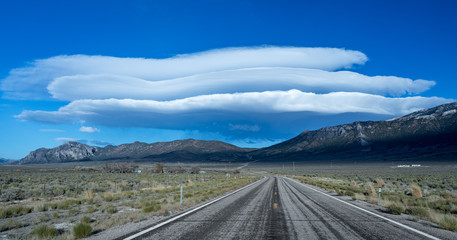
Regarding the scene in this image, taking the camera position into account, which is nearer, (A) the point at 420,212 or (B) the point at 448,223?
(B) the point at 448,223

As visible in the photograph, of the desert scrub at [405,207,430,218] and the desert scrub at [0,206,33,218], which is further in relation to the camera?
the desert scrub at [0,206,33,218]

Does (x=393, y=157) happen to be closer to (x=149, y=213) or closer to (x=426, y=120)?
(x=426, y=120)

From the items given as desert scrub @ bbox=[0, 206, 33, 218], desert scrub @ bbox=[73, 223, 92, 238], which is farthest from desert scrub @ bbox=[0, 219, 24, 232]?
desert scrub @ bbox=[73, 223, 92, 238]

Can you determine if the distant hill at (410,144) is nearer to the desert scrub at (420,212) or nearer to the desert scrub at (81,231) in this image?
the desert scrub at (420,212)

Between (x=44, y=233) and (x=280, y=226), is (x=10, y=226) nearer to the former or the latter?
(x=44, y=233)

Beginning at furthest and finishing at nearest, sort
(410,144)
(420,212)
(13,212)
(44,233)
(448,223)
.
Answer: (410,144)
(13,212)
(420,212)
(448,223)
(44,233)

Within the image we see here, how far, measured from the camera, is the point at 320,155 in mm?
187750

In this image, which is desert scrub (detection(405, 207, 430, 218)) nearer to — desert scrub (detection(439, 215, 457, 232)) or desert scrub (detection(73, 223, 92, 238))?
desert scrub (detection(439, 215, 457, 232))

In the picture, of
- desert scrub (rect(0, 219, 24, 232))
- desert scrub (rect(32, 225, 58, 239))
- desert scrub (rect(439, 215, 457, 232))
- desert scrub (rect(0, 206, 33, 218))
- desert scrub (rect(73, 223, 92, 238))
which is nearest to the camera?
desert scrub (rect(73, 223, 92, 238))

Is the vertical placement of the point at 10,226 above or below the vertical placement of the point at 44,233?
below

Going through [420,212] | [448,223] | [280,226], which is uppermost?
[280,226]

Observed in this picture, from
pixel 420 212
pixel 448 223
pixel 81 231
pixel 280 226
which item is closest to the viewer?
pixel 81 231

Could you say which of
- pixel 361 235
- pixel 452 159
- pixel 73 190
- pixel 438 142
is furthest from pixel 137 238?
pixel 438 142

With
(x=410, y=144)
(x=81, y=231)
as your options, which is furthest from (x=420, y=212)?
(x=410, y=144)
